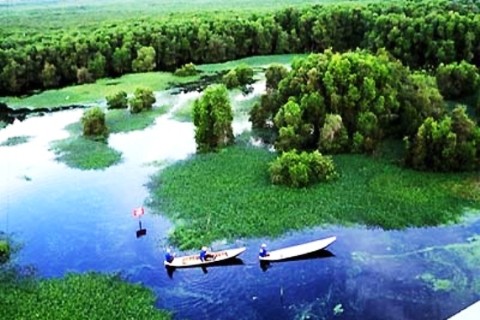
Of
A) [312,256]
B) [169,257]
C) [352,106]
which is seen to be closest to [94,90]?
[352,106]

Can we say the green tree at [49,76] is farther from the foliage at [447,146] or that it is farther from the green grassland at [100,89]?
the foliage at [447,146]

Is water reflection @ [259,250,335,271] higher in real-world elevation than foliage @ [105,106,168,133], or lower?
lower

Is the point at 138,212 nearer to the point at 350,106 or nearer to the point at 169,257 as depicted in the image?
the point at 169,257

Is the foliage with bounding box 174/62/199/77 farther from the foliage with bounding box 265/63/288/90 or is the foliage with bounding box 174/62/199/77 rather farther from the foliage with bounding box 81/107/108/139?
the foliage with bounding box 81/107/108/139

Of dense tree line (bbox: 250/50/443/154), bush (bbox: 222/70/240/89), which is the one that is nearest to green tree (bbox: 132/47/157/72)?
bush (bbox: 222/70/240/89)

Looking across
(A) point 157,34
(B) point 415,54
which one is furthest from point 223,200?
(A) point 157,34

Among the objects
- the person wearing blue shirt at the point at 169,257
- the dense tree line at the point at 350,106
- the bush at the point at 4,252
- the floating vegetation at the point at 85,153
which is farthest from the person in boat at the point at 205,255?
the floating vegetation at the point at 85,153

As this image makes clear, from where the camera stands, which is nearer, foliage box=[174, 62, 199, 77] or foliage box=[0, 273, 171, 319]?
foliage box=[0, 273, 171, 319]

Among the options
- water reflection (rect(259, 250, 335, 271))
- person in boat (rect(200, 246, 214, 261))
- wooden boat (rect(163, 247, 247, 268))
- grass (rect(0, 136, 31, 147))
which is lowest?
water reflection (rect(259, 250, 335, 271))
